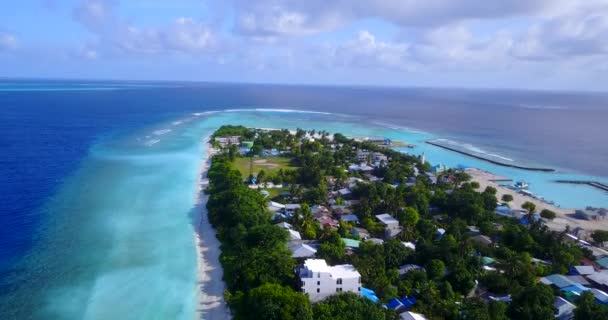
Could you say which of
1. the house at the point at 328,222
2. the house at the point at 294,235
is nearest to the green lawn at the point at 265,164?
the house at the point at 328,222

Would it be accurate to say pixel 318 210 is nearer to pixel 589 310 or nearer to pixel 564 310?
pixel 564 310

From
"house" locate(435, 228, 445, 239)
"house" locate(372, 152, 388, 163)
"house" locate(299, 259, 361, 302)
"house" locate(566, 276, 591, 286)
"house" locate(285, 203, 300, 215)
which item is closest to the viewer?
"house" locate(299, 259, 361, 302)

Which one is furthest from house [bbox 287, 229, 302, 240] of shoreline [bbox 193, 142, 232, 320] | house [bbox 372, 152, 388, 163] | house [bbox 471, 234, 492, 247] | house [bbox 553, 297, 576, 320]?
house [bbox 372, 152, 388, 163]

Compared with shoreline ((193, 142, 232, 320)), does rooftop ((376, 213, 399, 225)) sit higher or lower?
higher

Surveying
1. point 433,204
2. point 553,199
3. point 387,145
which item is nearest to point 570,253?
point 433,204

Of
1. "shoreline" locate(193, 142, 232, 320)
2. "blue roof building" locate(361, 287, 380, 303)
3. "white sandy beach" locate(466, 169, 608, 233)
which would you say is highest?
"blue roof building" locate(361, 287, 380, 303)

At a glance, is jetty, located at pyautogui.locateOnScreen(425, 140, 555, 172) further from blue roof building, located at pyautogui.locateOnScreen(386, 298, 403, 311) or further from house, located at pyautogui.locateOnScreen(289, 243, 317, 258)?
blue roof building, located at pyautogui.locateOnScreen(386, 298, 403, 311)

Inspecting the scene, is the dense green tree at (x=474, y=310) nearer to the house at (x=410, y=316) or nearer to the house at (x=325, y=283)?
the house at (x=410, y=316)
